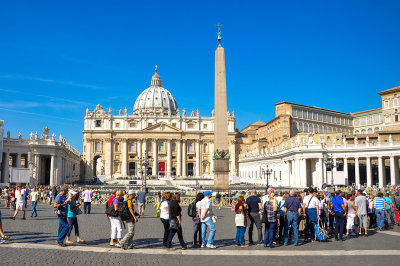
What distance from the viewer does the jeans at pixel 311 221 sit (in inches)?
363

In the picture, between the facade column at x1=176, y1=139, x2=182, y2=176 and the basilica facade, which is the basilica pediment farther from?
the facade column at x1=176, y1=139, x2=182, y2=176

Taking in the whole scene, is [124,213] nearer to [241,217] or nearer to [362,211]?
[241,217]

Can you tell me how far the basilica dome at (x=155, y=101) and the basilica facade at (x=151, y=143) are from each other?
22.0 m

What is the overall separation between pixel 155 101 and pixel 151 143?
28.0 meters

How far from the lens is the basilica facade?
82.2 metres

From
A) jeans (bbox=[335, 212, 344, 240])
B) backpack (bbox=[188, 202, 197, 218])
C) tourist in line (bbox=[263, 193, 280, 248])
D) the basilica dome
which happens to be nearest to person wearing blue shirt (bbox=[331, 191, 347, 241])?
jeans (bbox=[335, 212, 344, 240])

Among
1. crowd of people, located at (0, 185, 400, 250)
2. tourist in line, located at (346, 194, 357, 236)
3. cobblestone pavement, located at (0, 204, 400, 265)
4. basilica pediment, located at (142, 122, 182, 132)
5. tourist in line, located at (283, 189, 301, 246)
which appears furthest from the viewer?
basilica pediment, located at (142, 122, 182, 132)

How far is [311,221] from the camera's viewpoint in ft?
30.8

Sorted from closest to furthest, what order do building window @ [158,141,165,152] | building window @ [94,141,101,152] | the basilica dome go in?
1. building window @ [94,141,101,152]
2. building window @ [158,141,165,152]
3. the basilica dome

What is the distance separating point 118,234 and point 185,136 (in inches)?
3001

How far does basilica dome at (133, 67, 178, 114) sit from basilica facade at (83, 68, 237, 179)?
867 inches

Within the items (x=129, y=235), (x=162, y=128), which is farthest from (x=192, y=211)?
(x=162, y=128)

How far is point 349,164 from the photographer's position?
52969 mm

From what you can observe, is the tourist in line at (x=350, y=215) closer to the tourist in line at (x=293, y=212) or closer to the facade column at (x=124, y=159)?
the tourist in line at (x=293, y=212)
